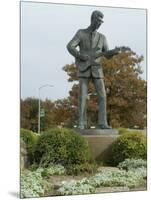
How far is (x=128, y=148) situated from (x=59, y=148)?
111 cm

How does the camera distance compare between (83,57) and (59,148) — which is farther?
(83,57)

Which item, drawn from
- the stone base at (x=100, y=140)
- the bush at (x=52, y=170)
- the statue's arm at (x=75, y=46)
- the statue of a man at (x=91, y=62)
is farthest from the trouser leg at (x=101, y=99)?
the bush at (x=52, y=170)

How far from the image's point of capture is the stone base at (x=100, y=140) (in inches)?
300

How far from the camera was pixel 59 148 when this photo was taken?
7.15 meters

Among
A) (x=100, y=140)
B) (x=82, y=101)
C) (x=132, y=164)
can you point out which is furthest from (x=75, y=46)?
(x=132, y=164)

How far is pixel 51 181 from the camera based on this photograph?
273 inches

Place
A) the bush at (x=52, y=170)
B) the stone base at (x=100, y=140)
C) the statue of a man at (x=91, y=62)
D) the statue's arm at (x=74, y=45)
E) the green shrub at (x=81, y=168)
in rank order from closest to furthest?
1. the bush at (x=52, y=170)
2. the green shrub at (x=81, y=168)
3. the statue's arm at (x=74, y=45)
4. the statue of a man at (x=91, y=62)
5. the stone base at (x=100, y=140)

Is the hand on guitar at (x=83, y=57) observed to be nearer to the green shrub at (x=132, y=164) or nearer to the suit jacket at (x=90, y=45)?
the suit jacket at (x=90, y=45)

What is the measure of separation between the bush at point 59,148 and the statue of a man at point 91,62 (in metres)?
0.38

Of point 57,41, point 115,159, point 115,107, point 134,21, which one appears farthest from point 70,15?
point 115,159

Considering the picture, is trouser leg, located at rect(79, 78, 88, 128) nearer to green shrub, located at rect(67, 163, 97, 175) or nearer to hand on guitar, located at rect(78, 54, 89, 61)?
hand on guitar, located at rect(78, 54, 89, 61)

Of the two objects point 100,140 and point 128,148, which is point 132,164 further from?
point 100,140

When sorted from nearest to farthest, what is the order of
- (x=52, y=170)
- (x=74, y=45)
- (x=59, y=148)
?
(x=52, y=170) → (x=59, y=148) → (x=74, y=45)

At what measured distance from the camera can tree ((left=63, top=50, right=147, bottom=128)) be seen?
7.73 meters
